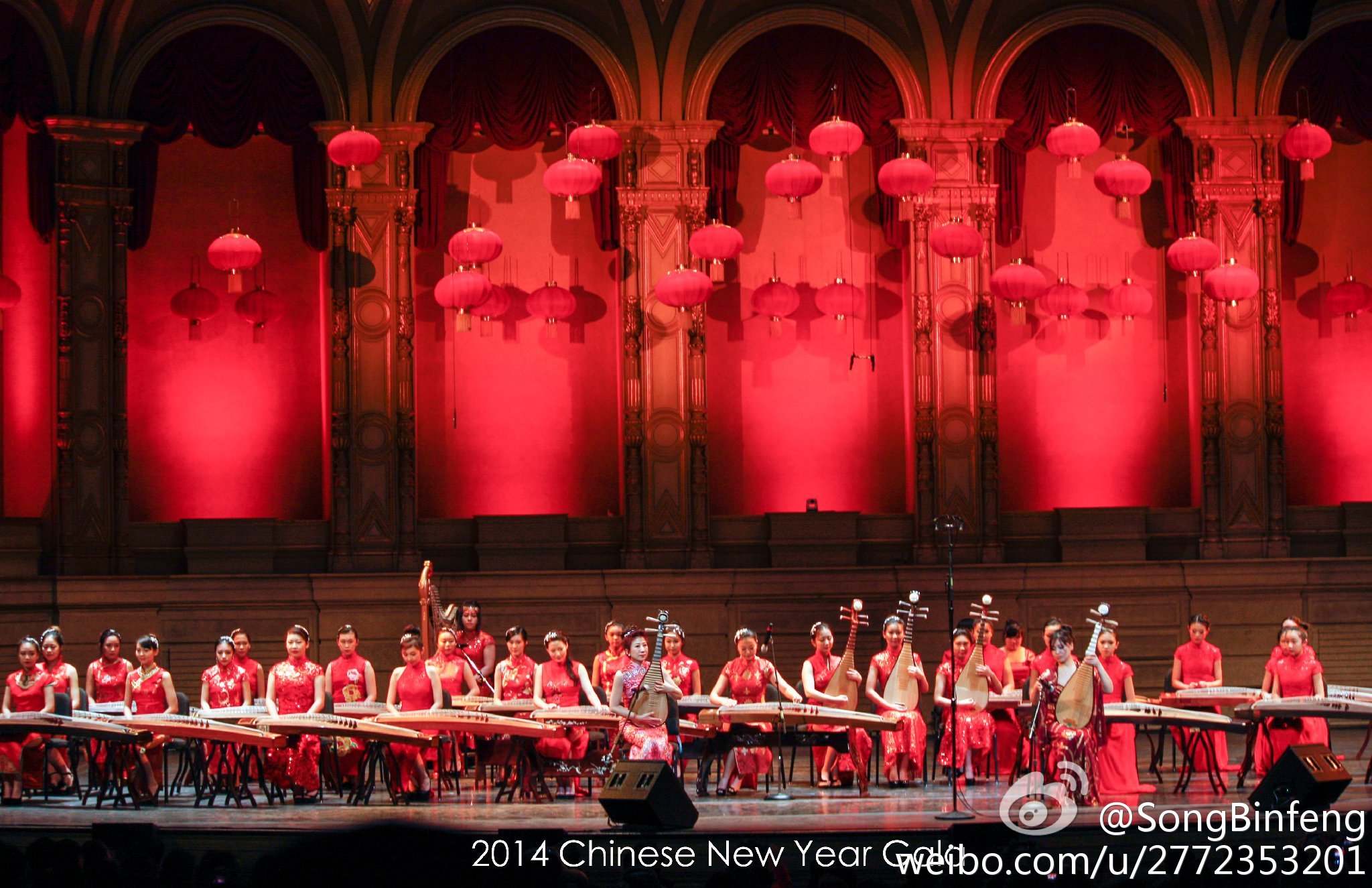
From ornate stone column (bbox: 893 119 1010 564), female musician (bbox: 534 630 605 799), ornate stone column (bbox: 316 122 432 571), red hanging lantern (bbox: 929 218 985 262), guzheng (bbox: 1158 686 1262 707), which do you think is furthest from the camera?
ornate stone column (bbox: 893 119 1010 564)

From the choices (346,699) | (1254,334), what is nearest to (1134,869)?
(346,699)

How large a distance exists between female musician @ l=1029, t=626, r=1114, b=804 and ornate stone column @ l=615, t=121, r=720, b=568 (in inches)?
181

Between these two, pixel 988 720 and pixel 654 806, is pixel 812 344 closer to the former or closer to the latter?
pixel 988 720

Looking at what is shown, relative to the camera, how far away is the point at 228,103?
14055 millimetres

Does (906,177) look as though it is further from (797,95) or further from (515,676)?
(515,676)

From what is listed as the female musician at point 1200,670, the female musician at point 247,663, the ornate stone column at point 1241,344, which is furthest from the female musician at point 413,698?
the ornate stone column at point 1241,344

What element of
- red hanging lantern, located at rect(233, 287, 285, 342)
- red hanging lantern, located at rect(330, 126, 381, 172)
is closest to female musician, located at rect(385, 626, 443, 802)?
red hanging lantern, located at rect(330, 126, 381, 172)

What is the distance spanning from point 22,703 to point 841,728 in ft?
18.0

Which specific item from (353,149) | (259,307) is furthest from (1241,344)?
(259,307)

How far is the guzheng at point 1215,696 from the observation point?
11203 mm

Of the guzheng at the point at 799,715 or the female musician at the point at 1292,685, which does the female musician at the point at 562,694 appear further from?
the female musician at the point at 1292,685

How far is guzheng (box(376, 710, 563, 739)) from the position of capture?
1009 centimetres

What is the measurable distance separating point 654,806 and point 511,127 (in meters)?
7.67

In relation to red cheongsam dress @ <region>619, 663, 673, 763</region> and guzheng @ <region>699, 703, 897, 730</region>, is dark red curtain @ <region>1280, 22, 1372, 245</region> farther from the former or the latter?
red cheongsam dress @ <region>619, 663, 673, 763</region>
